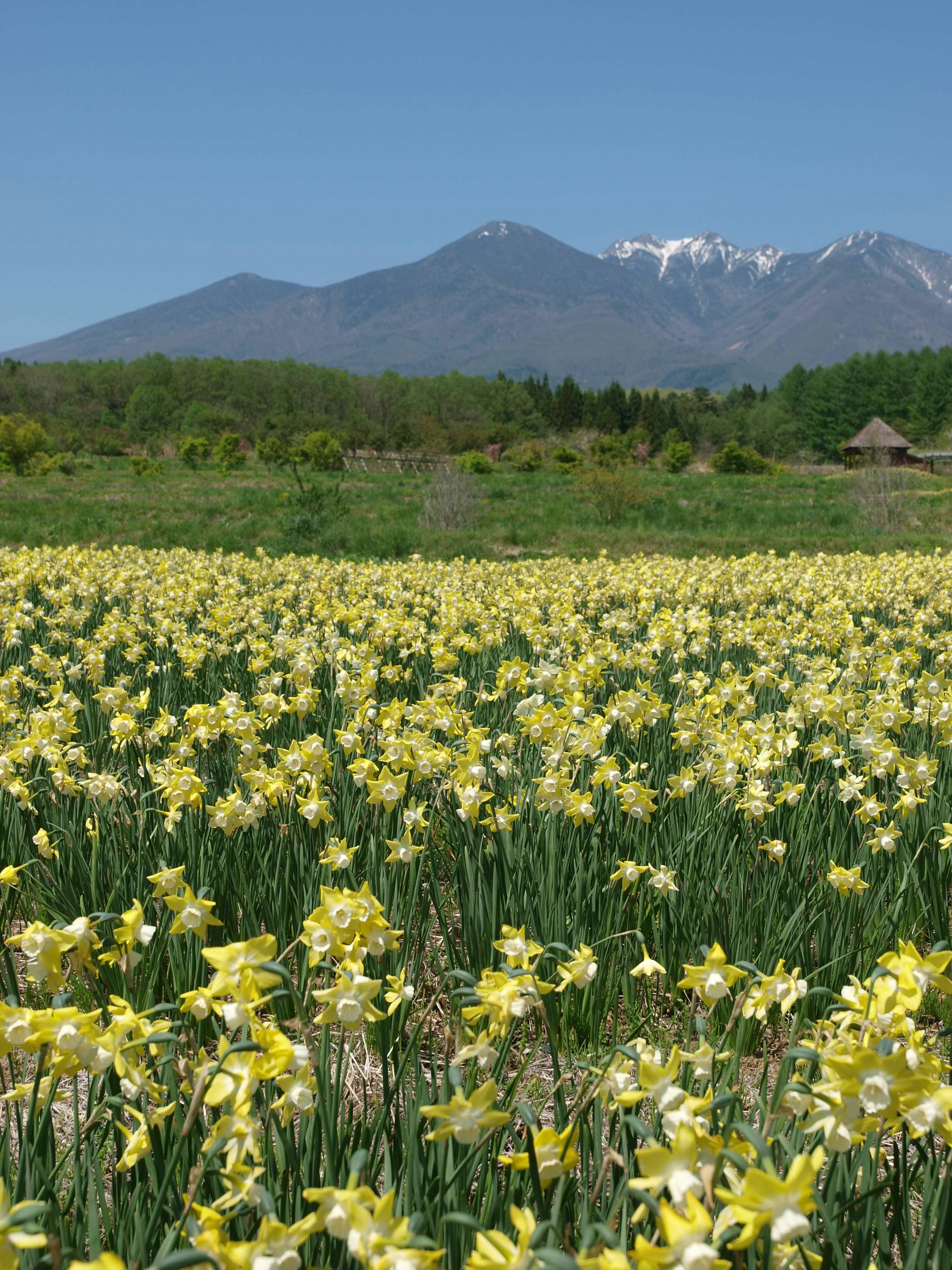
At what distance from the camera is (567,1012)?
2574 millimetres

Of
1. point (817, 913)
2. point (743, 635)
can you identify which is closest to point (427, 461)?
point (743, 635)

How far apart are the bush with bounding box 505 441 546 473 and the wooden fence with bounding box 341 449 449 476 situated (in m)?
4.58

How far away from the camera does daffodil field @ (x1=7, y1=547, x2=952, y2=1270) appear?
121 cm

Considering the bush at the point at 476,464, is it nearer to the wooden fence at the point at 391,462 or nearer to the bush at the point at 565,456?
the wooden fence at the point at 391,462

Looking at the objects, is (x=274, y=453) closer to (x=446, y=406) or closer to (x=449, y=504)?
(x=449, y=504)

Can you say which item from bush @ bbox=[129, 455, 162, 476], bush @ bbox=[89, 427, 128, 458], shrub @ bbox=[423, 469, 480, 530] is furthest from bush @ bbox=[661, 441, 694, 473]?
bush @ bbox=[89, 427, 128, 458]

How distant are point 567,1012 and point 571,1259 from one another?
1.80m

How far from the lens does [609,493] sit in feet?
73.0

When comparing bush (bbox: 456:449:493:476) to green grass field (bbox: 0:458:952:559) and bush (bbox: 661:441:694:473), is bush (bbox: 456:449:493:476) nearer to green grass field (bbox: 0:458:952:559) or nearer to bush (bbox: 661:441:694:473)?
bush (bbox: 661:441:694:473)

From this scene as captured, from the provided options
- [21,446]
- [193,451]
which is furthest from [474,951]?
[193,451]

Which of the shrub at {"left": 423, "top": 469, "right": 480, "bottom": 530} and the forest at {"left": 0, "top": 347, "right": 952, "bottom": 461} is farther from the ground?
the forest at {"left": 0, "top": 347, "right": 952, "bottom": 461}

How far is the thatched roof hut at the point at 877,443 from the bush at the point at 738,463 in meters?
5.67

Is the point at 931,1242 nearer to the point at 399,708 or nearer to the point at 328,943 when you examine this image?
the point at 328,943

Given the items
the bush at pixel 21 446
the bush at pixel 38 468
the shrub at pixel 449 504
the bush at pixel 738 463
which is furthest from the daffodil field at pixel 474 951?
the bush at pixel 738 463
